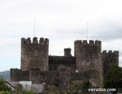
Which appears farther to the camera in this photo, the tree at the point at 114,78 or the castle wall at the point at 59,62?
the tree at the point at 114,78

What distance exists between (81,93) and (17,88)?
9.87m

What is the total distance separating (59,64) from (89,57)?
4.57 metres

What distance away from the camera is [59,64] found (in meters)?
110

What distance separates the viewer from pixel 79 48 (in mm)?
110438

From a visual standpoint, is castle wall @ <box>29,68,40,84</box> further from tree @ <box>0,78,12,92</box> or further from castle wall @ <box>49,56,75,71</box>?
castle wall @ <box>49,56,75,71</box>

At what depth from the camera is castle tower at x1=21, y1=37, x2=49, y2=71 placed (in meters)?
107

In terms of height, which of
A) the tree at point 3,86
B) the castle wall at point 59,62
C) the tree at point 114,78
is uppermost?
the castle wall at point 59,62

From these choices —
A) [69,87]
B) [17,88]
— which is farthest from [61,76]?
[17,88]

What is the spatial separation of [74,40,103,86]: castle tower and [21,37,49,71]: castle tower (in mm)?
4967

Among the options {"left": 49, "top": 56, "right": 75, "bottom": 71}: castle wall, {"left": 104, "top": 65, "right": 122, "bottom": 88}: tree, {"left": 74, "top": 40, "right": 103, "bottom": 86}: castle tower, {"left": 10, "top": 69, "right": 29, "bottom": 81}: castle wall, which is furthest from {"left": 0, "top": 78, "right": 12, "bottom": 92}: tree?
{"left": 104, "top": 65, "right": 122, "bottom": 88}: tree

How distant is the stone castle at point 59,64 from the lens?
103812mm

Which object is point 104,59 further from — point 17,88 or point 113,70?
point 17,88

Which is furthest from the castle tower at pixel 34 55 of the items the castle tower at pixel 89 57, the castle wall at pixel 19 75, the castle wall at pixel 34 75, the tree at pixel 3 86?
the tree at pixel 3 86

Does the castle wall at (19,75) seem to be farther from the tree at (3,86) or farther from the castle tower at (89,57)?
the castle tower at (89,57)
